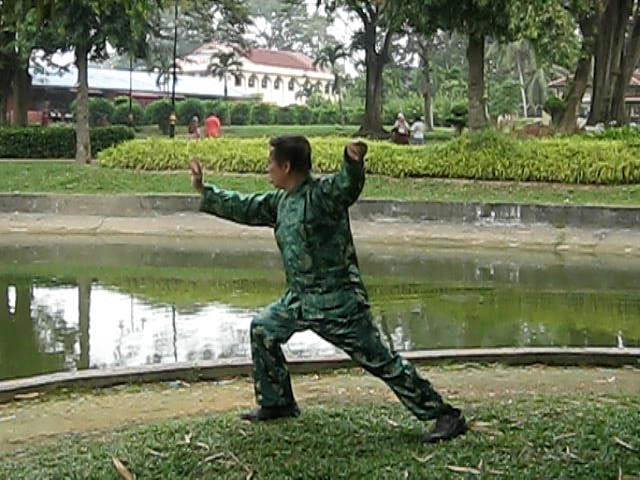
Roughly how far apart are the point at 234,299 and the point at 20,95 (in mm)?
23776

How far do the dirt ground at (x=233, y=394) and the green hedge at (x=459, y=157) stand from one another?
12.7m

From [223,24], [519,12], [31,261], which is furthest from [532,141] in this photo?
[223,24]

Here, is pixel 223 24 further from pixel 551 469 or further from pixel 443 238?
pixel 551 469

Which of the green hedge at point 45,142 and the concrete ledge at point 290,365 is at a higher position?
the green hedge at point 45,142

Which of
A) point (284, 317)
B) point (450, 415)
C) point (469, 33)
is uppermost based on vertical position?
point (469, 33)

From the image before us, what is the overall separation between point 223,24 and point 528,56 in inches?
1040

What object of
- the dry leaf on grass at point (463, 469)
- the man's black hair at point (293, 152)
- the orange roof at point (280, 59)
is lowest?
the dry leaf on grass at point (463, 469)

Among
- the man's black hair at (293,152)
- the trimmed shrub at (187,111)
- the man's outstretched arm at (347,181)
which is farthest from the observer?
the trimmed shrub at (187,111)

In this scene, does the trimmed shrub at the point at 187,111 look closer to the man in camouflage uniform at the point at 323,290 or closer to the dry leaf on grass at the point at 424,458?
the man in camouflage uniform at the point at 323,290

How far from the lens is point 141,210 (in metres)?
18.5

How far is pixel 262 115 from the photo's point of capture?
166 feet

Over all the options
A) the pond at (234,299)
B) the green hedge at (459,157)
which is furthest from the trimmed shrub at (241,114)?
the pond at (234,299)

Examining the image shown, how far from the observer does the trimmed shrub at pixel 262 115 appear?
164 ft

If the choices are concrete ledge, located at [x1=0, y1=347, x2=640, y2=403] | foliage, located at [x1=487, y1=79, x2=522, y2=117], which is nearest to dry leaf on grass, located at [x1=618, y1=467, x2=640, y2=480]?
concrete ledge, located at [x1=0, y1=347, x2=640, y2=403]
